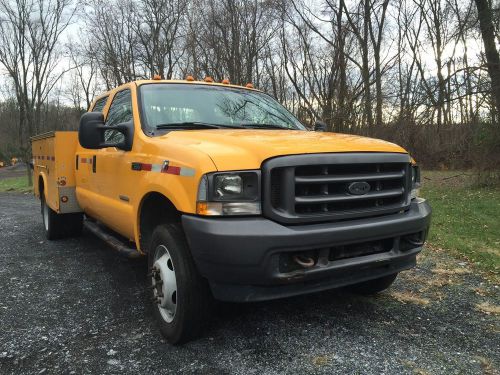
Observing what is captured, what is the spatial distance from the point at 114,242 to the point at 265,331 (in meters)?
1.88

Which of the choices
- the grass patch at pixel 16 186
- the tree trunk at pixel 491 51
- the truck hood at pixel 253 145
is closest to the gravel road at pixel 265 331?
the truck hood at pixel 253 145

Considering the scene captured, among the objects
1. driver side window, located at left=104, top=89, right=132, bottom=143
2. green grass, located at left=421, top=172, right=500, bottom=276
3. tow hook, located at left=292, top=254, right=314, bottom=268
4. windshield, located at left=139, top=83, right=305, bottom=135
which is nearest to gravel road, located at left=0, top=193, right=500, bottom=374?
tow hook, located at left=292, top=254, right=314, bottom=268

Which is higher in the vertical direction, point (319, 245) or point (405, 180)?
point (405, 180)

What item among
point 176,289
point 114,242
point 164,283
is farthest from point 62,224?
point 176,289

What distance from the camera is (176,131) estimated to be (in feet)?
12.2

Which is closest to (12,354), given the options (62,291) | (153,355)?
(153,355)

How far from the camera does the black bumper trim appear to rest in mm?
2674

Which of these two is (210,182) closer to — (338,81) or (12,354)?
(12,354)

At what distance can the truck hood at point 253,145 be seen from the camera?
2820 mm

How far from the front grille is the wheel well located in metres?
0.99

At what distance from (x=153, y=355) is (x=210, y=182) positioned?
4.20ft

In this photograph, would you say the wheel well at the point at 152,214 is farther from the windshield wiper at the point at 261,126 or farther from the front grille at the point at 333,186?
the windshield wiper at the point at 261,126

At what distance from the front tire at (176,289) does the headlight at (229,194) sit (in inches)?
17.5

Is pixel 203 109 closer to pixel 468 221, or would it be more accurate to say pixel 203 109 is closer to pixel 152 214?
pixel 152 214
